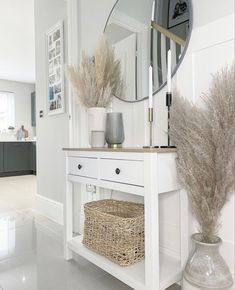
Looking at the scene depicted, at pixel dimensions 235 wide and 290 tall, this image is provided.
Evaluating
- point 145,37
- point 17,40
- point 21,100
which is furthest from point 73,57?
point 21,100

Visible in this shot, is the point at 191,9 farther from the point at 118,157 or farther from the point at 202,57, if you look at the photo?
the point at 118,157

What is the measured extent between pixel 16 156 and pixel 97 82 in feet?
15.3

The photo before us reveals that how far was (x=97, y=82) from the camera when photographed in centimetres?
157

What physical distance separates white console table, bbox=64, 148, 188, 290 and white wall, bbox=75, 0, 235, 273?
0.18 metres

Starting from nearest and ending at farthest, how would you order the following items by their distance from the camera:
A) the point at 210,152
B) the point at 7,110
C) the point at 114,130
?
the point at 210,152 → the point at 114,130 → the point at 7,110

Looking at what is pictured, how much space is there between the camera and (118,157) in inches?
48.3

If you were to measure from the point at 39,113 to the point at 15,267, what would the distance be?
177 cm

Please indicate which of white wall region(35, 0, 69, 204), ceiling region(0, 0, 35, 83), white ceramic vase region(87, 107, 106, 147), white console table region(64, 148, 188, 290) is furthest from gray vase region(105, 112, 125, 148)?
ceiling region(0, 0, 35, 83)

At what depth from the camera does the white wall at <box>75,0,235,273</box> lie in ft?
3.81

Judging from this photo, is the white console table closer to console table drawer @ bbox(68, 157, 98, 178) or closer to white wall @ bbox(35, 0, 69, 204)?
console table drawer @ bbox(68, 157, 98, 178)

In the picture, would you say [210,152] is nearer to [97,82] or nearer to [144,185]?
[144,185]

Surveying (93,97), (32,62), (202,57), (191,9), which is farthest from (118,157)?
(32,62)

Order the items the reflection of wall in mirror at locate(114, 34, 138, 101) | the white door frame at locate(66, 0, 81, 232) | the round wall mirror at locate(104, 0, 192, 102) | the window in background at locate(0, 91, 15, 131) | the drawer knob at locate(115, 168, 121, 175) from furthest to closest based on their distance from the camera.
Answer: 1. the window in background at locate(0, 91, 15, 131)
2. the white door frame at locate(66, 0, 81, 232)
3. the reflection of wall in mirror at locate(114, 34, 138, 101)
4. the round wall mirror at locate(104, 0, 192, 102)
5. the drawer knob at locate(115, 168, 121, 175)

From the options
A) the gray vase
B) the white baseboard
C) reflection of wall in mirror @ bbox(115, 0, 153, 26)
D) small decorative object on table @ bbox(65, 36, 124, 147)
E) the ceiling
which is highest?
the ceiling
